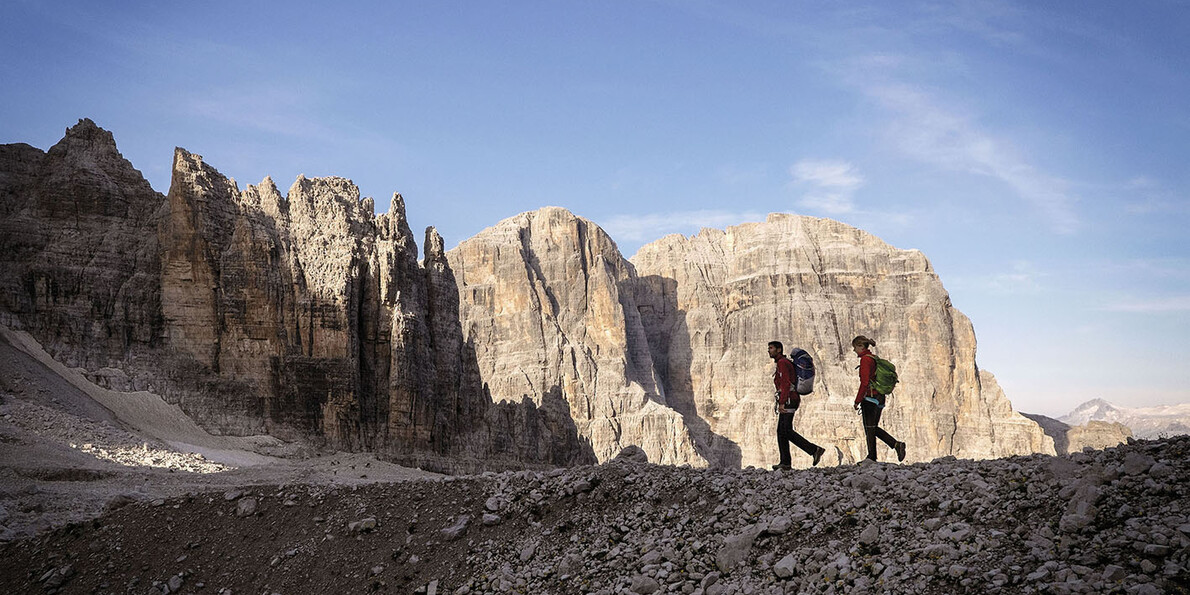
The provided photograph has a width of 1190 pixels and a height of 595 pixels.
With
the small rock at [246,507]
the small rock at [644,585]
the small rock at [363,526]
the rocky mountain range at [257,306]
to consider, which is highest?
the rocky mountain range at [257,306]

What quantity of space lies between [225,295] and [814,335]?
85.1 m

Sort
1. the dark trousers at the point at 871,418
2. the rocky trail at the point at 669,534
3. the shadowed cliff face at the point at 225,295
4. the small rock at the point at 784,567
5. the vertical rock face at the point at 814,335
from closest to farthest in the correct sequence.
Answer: the rocky trail at the point at 669,534 < the small rock at the point at 784,567 < the dark trousers at the point at 871,418 < the shadowed cliff face at the point at 225,295 < the vertical rock face at the point at 814,335

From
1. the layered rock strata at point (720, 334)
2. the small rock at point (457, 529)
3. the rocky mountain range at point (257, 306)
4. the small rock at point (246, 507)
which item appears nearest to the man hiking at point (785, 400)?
the small rock at point (457, 529)

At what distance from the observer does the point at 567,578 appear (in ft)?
37.1

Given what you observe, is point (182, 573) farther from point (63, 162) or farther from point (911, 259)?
point (911, 259)

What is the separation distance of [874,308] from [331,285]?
8735 centimetres

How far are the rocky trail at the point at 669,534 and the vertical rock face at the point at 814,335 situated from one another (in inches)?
3515

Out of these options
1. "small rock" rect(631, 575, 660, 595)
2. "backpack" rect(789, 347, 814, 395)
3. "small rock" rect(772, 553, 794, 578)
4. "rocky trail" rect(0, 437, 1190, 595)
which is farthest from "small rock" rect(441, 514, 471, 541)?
"backpack" rect(789, 347, 814, 395)

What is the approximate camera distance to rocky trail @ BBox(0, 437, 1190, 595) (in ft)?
28.4

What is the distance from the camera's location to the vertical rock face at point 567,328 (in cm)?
9850

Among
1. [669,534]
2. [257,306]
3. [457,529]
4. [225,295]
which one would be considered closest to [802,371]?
[669,534]

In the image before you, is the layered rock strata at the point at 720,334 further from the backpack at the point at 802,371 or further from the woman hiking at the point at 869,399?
the backpack at the point at 802,371

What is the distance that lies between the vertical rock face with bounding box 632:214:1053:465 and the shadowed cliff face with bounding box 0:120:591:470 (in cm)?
6266

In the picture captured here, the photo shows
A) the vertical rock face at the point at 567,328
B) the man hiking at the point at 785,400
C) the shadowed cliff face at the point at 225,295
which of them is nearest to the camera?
the man hiking at the point at 785,400
